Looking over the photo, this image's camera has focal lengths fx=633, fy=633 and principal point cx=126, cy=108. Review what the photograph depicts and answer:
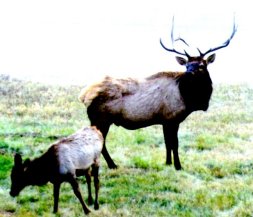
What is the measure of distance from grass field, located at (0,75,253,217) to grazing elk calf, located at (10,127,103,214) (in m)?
0.46

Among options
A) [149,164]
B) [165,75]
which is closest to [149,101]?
[165,75]

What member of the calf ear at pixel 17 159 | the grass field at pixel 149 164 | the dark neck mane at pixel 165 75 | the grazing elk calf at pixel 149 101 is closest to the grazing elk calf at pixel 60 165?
the calf ear at pixel 17 159

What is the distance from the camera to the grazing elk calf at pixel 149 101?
12211mm

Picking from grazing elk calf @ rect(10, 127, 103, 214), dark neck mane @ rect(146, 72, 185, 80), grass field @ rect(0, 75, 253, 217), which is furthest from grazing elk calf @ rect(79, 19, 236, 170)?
grazing elk calf @ rect(10, 127, 103, 214)

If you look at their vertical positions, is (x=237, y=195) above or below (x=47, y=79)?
below

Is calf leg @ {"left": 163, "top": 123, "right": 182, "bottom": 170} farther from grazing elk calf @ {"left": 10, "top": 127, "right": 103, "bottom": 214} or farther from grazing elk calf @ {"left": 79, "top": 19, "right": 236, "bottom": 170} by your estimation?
grazing elk calf @ {"left": 10, "top": 127, "right": 103, "bottom": 214}

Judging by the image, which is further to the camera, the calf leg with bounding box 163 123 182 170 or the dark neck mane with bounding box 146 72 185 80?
the dark neck mane with bounding box 146 72 185 80

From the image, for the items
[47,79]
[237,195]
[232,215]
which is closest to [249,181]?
[237,195]

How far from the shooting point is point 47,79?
2828 centimetres

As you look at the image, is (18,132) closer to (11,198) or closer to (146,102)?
(146,102)

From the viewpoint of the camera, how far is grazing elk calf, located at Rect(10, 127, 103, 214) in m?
9.02

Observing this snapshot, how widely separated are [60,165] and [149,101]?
378 cm

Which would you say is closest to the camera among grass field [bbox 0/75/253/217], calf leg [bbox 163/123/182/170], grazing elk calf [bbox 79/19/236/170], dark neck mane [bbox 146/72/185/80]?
grass field [bbox 0/75/253/217]

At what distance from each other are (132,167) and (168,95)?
1578 mm
